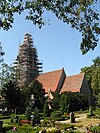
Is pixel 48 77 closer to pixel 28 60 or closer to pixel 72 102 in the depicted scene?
pixel 28 60

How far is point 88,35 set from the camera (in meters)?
9.61

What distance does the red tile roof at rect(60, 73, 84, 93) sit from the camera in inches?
2618

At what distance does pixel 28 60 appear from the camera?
9200 centimetres

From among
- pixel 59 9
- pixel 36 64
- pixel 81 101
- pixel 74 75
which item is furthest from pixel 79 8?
pixel 36 64

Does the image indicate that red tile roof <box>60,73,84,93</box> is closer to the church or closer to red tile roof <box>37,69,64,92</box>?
the church

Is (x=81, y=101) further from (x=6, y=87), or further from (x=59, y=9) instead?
(x=59, y=9)

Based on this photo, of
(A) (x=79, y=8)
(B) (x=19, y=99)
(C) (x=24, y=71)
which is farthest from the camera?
(C) (x=24, y=71)

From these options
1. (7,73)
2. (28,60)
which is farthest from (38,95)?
(28,60)

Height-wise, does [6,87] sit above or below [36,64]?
below

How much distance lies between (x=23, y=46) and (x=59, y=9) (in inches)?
3333

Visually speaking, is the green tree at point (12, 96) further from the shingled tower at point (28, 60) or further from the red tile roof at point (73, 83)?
the shingled tower at point (28, 60)

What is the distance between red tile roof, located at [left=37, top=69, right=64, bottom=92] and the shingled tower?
37.4 feet

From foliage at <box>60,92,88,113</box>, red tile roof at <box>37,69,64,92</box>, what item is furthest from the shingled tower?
foliage at <box>60,92,88,113</box>

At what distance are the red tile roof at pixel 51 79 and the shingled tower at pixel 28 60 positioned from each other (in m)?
11.4
